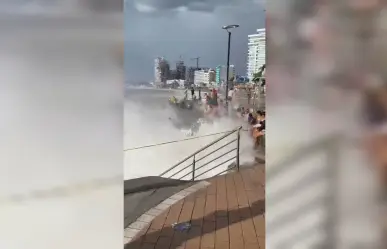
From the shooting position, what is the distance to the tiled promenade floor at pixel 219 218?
1666 millimetres

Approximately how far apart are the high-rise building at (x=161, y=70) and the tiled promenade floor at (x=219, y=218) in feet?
1.86

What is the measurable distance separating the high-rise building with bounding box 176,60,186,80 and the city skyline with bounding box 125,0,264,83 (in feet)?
0.07

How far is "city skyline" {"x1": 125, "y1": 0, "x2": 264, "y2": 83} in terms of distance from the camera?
171 cm

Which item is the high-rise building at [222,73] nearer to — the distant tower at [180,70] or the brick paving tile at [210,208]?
the distant tower at [180,70]

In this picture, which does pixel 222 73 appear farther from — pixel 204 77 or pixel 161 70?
pixel 161 70

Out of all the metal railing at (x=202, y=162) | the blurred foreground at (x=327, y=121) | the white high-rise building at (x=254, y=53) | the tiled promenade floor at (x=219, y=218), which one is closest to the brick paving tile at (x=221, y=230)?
the tiled promenade floor at (x=219, y=218)

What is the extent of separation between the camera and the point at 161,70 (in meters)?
1.77

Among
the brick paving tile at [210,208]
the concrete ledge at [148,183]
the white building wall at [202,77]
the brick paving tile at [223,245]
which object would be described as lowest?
the brick paving tile at [223,245]

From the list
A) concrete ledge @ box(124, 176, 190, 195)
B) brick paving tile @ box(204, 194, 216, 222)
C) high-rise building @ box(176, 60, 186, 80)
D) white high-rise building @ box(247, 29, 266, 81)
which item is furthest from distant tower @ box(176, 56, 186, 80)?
brick paving tile @ box(204, 194, 216, 222)

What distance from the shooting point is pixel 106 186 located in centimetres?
119

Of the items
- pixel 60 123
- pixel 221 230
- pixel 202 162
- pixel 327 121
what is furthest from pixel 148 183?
pixel 327 121

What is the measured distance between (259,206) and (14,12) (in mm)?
1336

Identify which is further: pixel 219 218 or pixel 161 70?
pixel 219 218

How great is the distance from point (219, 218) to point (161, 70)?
727 mm
